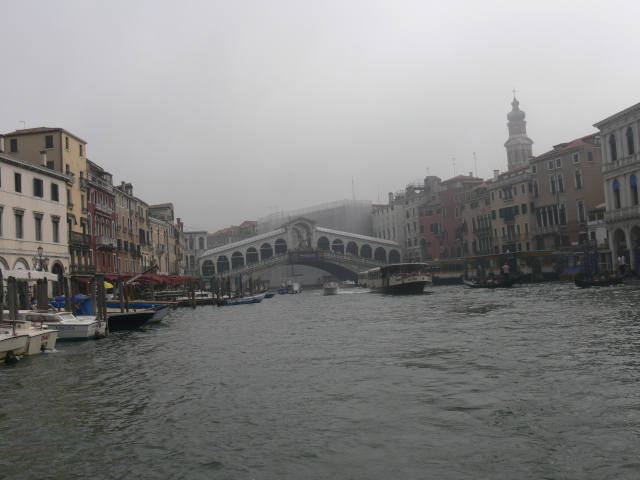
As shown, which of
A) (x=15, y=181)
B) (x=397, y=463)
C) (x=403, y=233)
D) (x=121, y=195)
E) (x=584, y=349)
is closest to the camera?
(x=397, y=463)

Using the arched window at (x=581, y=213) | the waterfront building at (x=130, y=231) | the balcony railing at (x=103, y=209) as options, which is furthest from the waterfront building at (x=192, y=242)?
the arched window at (x=581, y=213)

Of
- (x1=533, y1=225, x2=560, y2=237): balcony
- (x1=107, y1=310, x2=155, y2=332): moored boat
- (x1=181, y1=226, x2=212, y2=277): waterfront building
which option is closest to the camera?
(x1=107, y1=310, x2=155, y2=332): moored boat

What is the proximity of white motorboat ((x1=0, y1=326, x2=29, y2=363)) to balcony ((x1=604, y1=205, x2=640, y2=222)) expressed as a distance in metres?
30.9

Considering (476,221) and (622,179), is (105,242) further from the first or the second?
(476,221)

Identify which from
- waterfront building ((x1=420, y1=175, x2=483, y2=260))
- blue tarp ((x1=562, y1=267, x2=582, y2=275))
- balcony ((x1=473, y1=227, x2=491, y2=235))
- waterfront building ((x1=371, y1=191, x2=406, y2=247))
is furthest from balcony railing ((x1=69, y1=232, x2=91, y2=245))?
waterfront building ((x1=371, y1=191, x2=406, y2=247))

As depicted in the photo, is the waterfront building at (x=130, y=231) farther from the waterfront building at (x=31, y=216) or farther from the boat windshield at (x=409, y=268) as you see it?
the boat windshield at (x=409, y=268)

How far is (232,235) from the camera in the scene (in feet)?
341

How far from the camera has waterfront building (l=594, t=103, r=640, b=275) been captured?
34719 mm

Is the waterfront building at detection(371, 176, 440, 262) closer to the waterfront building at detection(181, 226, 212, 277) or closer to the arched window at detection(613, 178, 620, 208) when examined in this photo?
the waterfront building at detection(181, 226, 212, 277)

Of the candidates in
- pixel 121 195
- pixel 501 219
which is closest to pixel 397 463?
pixel 121 195

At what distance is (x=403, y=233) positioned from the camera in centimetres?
7850

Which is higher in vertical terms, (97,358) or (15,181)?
(15,181)

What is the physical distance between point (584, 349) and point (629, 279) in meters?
25.8

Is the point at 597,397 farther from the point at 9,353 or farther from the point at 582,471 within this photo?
the point at 9,353
